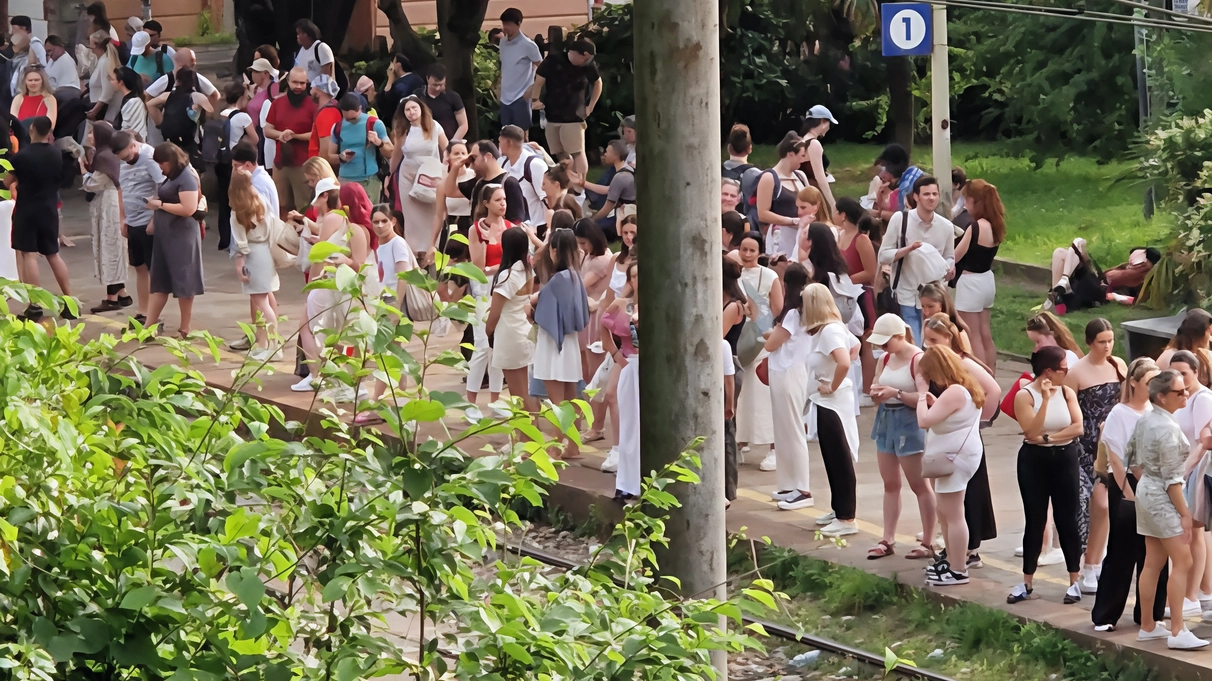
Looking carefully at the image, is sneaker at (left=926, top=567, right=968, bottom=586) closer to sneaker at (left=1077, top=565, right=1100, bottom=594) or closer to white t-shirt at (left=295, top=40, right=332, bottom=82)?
sneaker at (left=1077, top=565, right=1100, bottom=594)

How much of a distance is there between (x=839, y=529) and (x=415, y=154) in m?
7.16

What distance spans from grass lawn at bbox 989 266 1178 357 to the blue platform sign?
8.41ft

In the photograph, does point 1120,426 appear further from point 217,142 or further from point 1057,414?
point 217,142

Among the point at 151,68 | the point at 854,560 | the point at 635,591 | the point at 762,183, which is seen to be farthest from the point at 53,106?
the point at 635,591

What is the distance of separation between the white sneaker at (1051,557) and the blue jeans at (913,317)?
10.1 feet

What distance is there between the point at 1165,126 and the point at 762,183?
4.51 meters

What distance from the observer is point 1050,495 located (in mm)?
8828

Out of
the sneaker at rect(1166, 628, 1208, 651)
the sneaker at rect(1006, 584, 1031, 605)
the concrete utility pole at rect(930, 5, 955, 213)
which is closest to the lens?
the sneaker at rect(1166, 628, 1208, 651)

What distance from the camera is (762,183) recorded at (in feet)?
44.7

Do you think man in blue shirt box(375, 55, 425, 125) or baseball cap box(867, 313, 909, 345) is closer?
baseball cap box(867, 313, 909, 345)

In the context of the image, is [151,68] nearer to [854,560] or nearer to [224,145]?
[224,145]

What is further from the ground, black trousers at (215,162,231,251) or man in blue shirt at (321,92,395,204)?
man in blue shirt at (321,92,395,204)

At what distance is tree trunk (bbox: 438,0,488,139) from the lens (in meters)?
23.2

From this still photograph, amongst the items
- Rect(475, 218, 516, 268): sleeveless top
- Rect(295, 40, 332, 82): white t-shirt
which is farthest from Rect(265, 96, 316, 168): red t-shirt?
Rect(475, 218, 516, 268): sleeveless top
